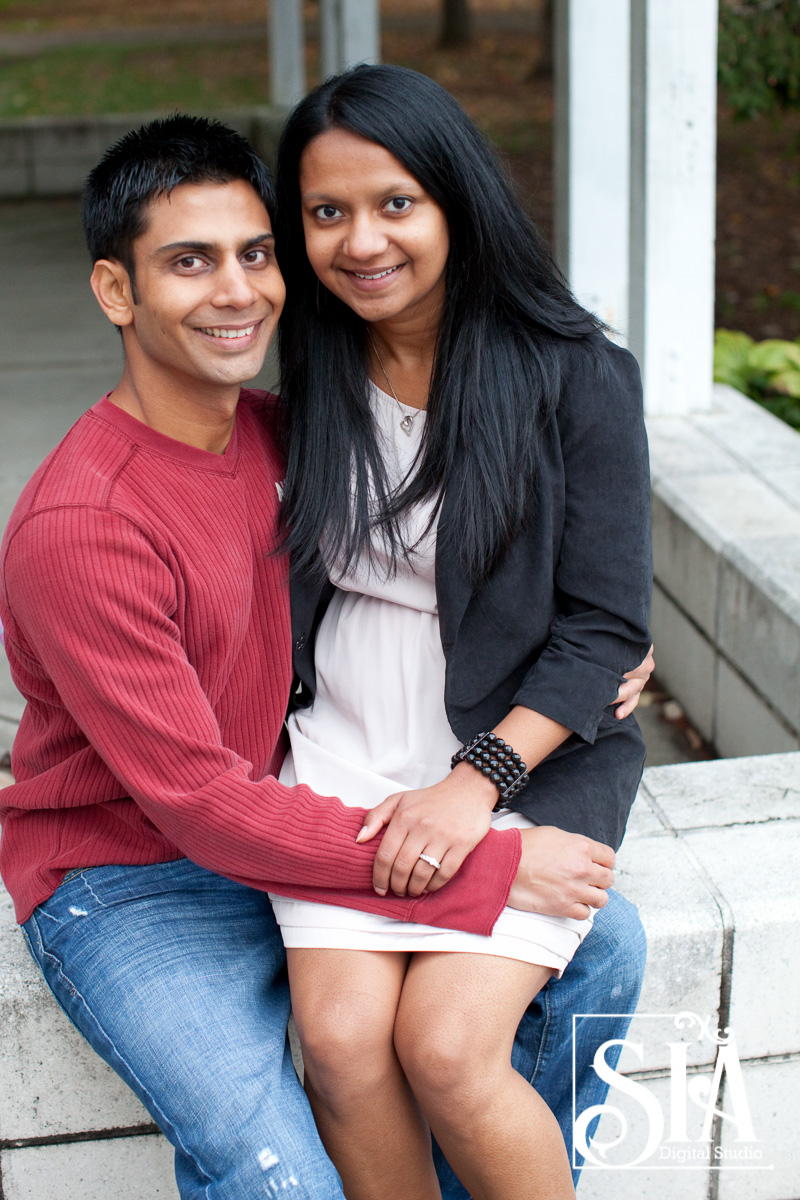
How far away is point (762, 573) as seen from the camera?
10.7ft

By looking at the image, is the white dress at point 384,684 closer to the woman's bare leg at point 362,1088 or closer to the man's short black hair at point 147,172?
the woman's bare leg at point 362,1088

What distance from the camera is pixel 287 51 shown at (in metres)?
11.2

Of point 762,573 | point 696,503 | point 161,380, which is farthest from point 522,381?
point 696,503

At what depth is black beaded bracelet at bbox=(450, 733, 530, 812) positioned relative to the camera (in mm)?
1882

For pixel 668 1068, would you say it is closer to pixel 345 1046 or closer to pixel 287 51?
pixel 345 1046

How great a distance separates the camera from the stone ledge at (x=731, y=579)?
126 inches

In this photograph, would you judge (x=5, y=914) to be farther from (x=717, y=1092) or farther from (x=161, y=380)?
(x=717, y=1092)

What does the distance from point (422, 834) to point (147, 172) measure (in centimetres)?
102

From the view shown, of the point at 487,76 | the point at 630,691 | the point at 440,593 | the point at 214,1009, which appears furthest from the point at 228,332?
the point at 487,76

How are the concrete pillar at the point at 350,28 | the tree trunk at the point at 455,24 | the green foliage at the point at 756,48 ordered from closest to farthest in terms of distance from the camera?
1. the green foliage at the point at 756,48
2. the concrete pillar at the point at 350,28
3. the tree trunk at the point at 455,24

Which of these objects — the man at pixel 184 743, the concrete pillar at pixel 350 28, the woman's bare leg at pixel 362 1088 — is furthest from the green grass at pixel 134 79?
the woman's bare leg at pixel 362 1088

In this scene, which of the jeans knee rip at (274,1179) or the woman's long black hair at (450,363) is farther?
the woman's long black hair at (450,363)

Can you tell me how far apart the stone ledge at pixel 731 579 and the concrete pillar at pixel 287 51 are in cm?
785

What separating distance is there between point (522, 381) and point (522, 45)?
65.8ft
